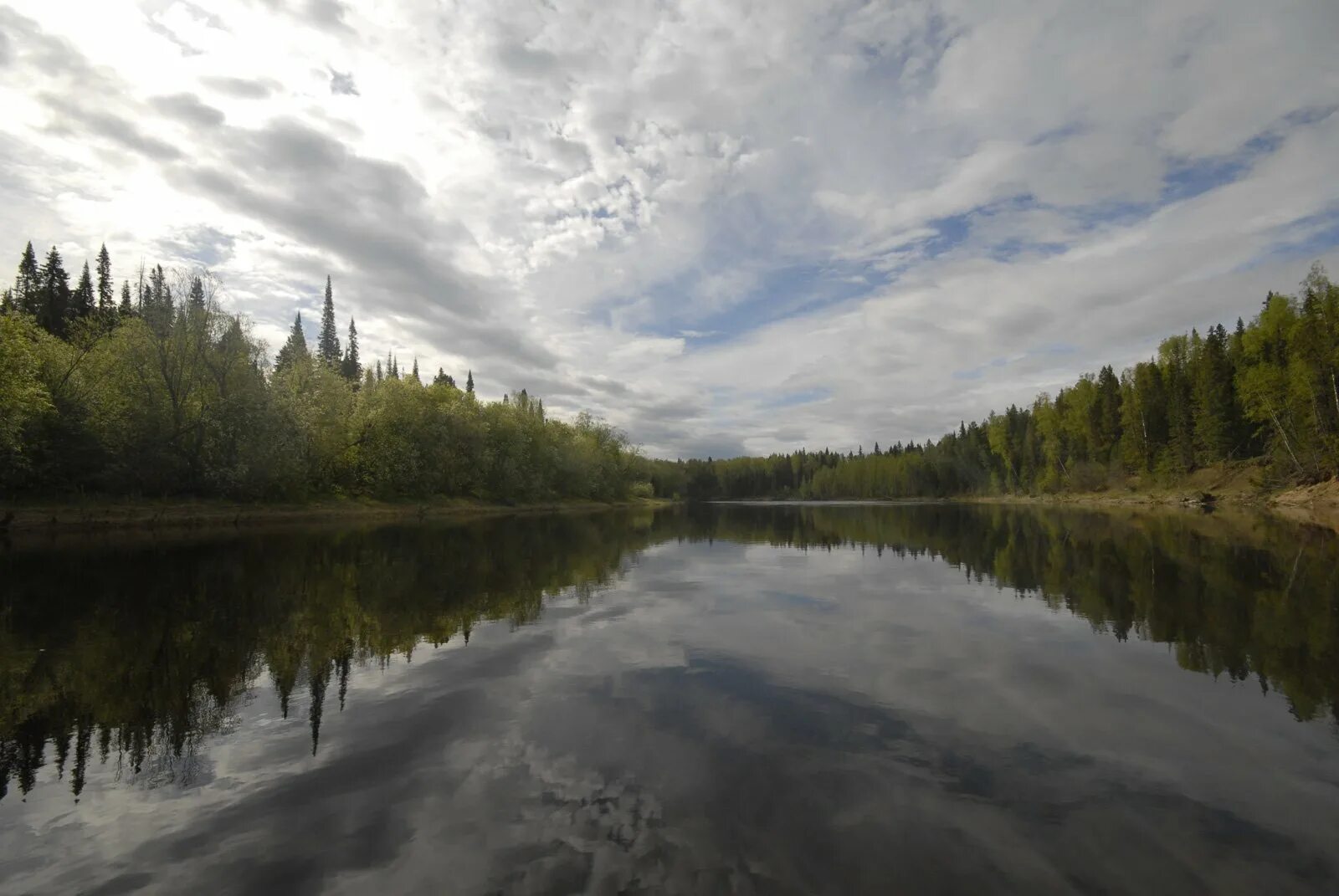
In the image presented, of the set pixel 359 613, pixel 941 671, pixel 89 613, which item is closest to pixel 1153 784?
pixel 941 671

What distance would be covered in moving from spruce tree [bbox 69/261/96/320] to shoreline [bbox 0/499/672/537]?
55.2m

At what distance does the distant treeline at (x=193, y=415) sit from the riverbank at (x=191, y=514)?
5.73 feet

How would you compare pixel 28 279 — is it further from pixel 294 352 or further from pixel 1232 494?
pixel 1232 494

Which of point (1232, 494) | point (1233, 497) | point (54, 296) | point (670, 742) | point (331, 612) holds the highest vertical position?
point (54, 296)

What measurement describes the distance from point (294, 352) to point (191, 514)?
38.7m

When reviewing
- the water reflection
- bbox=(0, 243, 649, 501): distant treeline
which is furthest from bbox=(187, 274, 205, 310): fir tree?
the water reflection

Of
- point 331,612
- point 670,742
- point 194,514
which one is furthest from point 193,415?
point 670,742

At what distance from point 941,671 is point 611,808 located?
8.15 meters

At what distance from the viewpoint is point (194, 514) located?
163 feet

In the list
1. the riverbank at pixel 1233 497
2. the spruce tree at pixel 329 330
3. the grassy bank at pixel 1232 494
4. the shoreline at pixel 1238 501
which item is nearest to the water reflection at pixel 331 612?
the shoreline at pixel 1238 501

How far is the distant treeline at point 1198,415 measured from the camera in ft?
203

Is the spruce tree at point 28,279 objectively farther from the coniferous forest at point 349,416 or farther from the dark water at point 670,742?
the dark water at point 670,742

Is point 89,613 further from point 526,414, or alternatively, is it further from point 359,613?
point 526,414

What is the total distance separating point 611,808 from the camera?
688 centimetres
